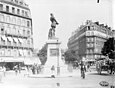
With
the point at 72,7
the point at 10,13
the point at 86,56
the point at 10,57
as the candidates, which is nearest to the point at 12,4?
the point at 10,13

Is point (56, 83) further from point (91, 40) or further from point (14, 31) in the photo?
point (91, 40)

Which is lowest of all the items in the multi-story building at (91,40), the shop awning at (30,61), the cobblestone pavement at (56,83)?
the cobblestone pavement at (56,83)

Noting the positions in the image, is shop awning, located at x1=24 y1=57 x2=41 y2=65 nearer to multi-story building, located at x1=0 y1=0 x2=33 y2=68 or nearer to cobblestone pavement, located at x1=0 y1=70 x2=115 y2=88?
multi-story building, located at x1=0 y1=0 x2=33 y2=68

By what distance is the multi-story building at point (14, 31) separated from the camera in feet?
112

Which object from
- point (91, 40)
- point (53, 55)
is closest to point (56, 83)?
point (53, 55)

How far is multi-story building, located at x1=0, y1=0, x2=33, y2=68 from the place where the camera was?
34.2 m

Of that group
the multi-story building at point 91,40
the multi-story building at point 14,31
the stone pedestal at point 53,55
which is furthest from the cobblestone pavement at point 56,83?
the multi-story building at point 91,40

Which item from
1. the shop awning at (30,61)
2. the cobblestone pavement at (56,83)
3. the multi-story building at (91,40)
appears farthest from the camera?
the multi-story building at (91,40)

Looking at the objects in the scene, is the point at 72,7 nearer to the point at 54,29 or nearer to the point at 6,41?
the point at 54,29

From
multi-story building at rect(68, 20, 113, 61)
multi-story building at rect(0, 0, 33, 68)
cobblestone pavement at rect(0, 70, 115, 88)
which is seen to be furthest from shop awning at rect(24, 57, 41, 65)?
cobblestone pavement at rect(0, 70, 115, 88)

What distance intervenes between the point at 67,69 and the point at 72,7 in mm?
10190

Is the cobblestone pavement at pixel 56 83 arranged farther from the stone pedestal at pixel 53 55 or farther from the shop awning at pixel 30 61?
the shop awning at pixel 30 61

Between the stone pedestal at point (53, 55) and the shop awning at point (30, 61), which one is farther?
the shop awning at point (30, 61)

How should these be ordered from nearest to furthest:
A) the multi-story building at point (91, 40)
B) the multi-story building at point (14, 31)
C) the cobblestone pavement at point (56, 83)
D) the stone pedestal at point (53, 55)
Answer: the cobblestone pavement at point (56, 83) < the stone pedestal at point (53, 55) < the multi-story building at point (14, 31) < the multi-story building at point (91, 40)
